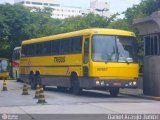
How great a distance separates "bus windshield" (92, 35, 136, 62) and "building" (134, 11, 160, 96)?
36.5 inches

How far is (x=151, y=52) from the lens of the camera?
21.9 meters

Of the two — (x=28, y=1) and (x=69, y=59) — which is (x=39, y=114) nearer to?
(x=69, y=59)

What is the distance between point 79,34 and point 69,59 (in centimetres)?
159

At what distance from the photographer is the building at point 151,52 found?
20922 mm

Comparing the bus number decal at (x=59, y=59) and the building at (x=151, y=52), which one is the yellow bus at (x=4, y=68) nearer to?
the bus number decal at (x=59, y=59)

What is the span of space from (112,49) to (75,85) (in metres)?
2.99

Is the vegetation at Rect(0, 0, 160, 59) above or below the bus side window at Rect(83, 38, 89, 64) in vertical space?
above

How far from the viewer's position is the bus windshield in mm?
20828

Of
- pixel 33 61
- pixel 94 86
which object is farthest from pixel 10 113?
pixel 33 61

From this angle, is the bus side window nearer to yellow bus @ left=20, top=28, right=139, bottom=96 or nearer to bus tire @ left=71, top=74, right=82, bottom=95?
yellow bus @ left=20, top=28, right=139, bottom=96

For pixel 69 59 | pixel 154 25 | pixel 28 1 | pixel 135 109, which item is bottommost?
pixel 135 109

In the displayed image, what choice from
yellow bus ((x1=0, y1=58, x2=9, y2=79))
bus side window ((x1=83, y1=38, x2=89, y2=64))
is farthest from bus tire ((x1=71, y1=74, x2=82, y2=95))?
yellow bus ((x1=0, y1=58, x2=9, y2=79))

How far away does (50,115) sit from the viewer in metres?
13.8

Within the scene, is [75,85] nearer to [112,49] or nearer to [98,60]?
[98,60]
